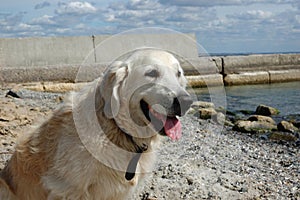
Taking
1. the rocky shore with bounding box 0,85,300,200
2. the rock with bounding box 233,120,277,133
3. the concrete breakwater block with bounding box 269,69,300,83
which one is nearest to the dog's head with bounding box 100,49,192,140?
the rocky shore with bounding box 0,85,300,200

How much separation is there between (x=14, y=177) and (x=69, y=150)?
814mm

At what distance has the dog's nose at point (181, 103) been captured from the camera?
13.6 feet

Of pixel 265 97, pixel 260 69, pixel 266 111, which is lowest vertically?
pixel 260 69

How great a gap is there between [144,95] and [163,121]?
1.00 feet

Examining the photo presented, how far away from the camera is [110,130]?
174 inches

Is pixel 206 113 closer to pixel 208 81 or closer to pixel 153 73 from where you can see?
pixel 208 81

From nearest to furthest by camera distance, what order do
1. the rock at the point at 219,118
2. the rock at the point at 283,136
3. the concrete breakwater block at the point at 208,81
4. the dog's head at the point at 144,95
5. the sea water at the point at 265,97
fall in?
the dog's head at the point at 144,95, the concrete breakwater block at the point at 208,81, the rock at the point at 283,136, the rock at the point at 219,118, the sea water at the point at 265,97

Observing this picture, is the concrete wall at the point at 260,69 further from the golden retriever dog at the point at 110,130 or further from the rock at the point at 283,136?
the golden retriever dog at the point at 110,130

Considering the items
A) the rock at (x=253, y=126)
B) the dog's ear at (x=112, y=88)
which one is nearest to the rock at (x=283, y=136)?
the rock at (x=253, y=126)

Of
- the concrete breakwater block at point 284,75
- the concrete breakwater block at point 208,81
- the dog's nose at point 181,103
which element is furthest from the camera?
the concrete breakwater block at point 284,75

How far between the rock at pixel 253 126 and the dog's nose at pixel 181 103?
895 cm

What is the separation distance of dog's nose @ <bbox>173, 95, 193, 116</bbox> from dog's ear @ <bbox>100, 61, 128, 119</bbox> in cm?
56

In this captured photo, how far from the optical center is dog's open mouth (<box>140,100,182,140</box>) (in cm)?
431

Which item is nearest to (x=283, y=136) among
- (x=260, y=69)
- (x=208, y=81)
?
(x=208, y=81)
